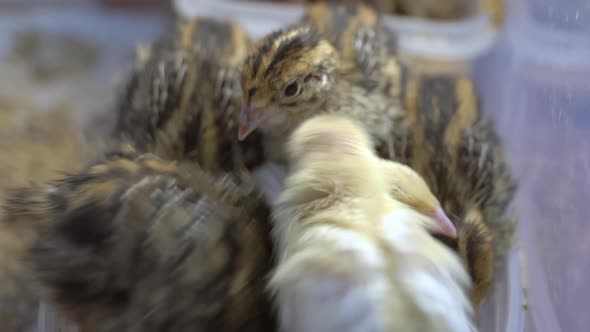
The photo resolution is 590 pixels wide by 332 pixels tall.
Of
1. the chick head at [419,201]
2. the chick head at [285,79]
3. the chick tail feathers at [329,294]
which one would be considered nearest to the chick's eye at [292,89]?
the chick head at [285,79]

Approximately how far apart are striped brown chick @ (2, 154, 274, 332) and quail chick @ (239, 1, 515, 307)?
274 millimetres

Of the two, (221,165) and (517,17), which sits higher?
(517,17)

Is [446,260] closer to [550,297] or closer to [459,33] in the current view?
[550,297]

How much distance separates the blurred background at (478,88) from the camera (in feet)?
3.43

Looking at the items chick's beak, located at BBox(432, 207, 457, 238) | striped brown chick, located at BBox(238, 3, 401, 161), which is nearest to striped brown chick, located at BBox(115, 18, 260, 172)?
striped brown chick, located at BBox(238, 3, 401, 161)

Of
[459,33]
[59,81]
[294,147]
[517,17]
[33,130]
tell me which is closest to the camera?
[294,147]

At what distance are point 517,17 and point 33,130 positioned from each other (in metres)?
1.32

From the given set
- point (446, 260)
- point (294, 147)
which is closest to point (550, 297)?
point (446, 260)

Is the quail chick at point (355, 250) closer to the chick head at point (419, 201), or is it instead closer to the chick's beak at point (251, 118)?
the chick head at point (419, 201)

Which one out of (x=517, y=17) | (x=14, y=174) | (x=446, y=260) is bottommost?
Answer: (x=14, y=174)

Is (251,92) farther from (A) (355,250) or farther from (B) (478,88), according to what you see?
(B) (478,88)

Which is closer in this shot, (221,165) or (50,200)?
(50,200)

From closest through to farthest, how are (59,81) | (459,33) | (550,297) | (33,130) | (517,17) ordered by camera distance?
(550,297) < (517,17) < (459,33) < (33,130) < (59,81)

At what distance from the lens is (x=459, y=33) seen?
1640mm
